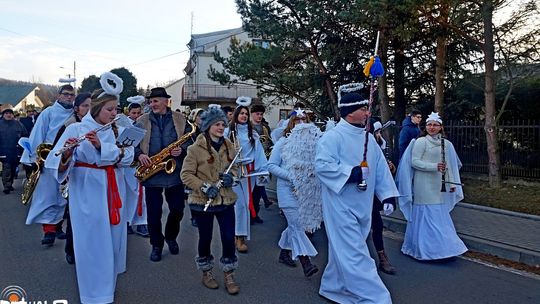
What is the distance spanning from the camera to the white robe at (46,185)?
22.7ft

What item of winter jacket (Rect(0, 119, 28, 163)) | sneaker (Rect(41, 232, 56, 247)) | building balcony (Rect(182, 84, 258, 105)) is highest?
building balcony (Rect(182, 84, 258, 105))

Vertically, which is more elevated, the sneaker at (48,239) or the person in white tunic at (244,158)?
the person in white tunic at (244,158)

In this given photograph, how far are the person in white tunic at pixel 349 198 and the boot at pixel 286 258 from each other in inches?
Answer: 45.0

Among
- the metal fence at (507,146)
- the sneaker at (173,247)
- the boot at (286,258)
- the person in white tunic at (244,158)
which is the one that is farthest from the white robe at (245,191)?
the metal fence at (507,146)

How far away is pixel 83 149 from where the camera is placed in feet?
14.1

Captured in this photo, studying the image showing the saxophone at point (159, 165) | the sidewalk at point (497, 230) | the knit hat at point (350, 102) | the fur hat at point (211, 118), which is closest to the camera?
the knit hat at point (350, 102)

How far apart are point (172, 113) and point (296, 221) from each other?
2.19 meters

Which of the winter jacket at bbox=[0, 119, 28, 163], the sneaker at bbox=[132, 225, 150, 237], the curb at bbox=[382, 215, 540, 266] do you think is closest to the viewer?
the curb at bbox=[382, 215, 540, 266]

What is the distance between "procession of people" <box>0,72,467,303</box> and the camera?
4324mm

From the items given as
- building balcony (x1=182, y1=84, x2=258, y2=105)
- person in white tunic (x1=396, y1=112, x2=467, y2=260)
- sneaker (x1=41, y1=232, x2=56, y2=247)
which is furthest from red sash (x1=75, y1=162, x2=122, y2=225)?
building balcony (x1=182, y1=84, x2=258, y2=105)

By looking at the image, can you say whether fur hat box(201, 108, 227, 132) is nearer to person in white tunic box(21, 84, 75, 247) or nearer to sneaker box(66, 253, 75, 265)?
sneaker box(66, 253, 75, 265)

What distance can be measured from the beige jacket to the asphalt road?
976 mm

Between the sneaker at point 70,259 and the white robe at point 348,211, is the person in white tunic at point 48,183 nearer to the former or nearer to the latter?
the sneaker at point 70,259

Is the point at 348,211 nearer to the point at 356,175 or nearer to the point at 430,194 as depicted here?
the point at 356,175
